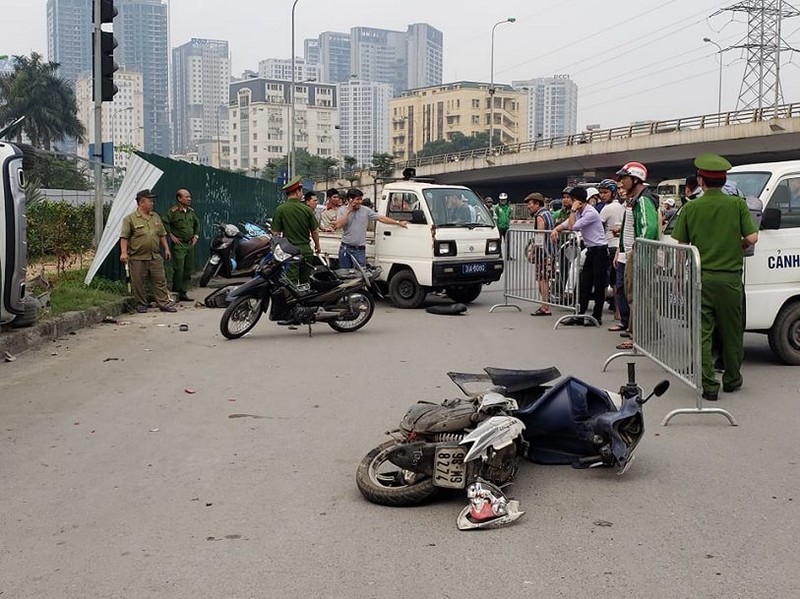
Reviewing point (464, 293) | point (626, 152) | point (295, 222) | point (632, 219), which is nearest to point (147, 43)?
point (626, 152)

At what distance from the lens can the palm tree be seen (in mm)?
68250

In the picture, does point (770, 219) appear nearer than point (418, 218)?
Yes

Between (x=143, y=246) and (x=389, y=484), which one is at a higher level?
(x=143, y=246)

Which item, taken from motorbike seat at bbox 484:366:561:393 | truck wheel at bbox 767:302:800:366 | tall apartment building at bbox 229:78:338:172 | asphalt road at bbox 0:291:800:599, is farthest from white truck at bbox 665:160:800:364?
tall apartment building at bbox 229:78:338:172

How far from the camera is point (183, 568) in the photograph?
4.02 m

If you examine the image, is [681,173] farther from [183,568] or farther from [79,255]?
[183,568]

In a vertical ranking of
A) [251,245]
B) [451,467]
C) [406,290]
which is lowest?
[451,467]

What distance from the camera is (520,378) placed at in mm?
5617

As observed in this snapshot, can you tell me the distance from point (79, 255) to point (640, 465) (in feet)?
45.6

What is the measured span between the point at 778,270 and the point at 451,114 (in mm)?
138722

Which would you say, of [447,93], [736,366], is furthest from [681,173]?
[447,93]

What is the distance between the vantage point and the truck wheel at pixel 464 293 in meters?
14.8

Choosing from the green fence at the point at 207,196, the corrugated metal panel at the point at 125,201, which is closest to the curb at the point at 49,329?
the corrugated metal panel at the point at 125,201

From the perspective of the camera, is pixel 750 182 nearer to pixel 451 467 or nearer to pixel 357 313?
pixel 357 313
